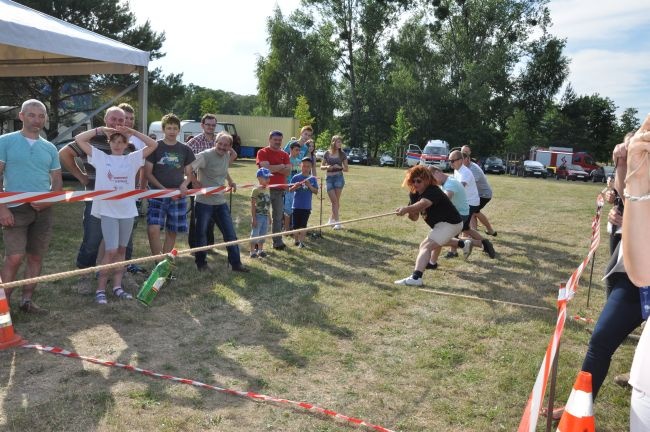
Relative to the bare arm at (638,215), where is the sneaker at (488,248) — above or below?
below

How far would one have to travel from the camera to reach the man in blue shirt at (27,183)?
465cm

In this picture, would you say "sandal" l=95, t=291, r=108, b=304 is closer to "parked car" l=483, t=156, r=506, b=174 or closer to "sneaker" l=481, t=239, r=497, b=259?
"sneaker" l=481, t=239, r=497, b=259

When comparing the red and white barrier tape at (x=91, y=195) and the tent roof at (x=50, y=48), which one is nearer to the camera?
the red and white barrier tape at (x=91, y=195)

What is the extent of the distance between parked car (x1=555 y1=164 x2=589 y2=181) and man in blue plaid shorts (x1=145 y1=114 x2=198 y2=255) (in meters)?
34.8

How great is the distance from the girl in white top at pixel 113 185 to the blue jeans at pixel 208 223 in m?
1.18

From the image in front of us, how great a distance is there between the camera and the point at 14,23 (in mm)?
6301

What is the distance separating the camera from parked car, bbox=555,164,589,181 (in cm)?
3569

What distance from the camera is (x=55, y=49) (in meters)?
6.92

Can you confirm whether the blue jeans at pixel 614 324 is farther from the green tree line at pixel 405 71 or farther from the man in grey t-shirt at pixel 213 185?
the green tree line at pixel 405 71

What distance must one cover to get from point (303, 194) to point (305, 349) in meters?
4.26

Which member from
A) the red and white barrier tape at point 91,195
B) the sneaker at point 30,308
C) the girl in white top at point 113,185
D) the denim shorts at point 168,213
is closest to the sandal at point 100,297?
the girl in white top at point 113,185

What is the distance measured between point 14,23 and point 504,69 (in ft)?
153

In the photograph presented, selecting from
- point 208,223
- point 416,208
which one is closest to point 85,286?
point 208,223

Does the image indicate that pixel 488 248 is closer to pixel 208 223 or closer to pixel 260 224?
pixel 260 224
